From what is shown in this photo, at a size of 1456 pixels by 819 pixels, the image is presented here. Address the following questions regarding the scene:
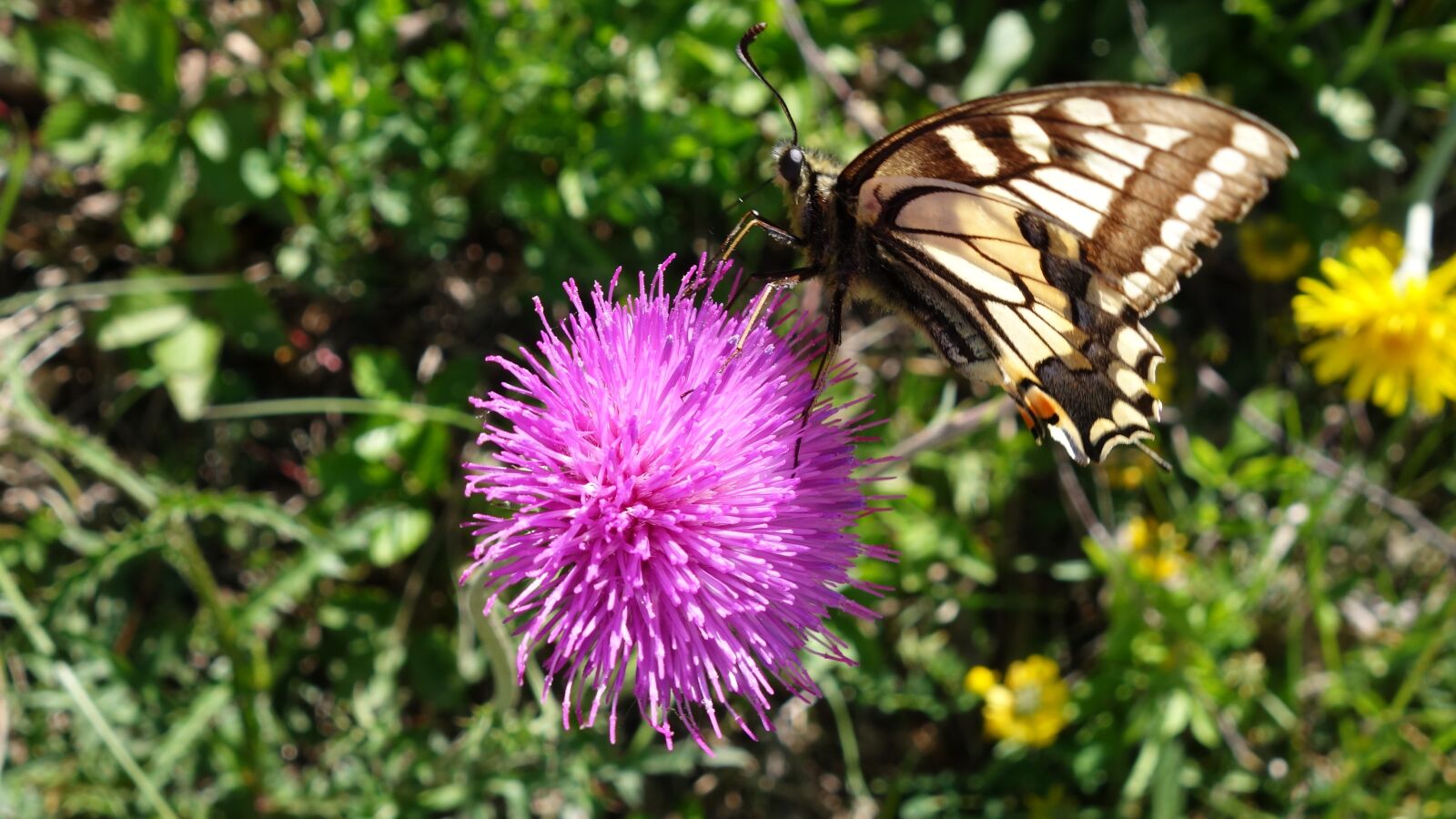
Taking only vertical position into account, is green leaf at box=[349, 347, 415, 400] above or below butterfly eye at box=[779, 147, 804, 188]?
below

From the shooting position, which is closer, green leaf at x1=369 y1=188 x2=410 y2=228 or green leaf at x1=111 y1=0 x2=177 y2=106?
green leaf at x1=369 y1=188 x2=410 y2=228

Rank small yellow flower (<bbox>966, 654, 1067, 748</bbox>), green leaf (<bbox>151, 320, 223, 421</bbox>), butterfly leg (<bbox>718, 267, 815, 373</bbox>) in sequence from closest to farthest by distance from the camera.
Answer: butterfly leg (<bbox>718, 267, 815, 373</bbox>) < green leaf (<bbox>151, 320, 223, 421</bbox>) < small yellow flower (<bbox>966, 654, 1067, 748</bbox>)

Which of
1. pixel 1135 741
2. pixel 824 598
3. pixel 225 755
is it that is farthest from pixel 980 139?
pixel 225 755

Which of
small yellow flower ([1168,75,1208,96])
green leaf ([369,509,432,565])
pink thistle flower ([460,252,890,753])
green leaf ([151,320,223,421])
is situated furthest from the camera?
small yellow flower ([1168,75,1208,96])

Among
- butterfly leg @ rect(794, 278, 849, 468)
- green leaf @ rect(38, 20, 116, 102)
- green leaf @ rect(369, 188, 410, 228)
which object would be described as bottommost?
butterfly leg @ rect(794, 278, 849, 468)

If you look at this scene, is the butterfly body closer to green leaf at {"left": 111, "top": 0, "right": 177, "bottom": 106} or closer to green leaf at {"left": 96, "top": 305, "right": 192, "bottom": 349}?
green leaf at {"left": 111, "top": 0, "right": 177, "bottom": 106}

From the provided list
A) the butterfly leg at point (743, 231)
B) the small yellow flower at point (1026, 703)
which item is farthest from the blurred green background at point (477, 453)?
the butterfly leg at point (743, 231)

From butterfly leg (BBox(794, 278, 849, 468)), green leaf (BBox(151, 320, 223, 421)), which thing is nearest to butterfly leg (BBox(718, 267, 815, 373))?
butterfly leg (BBox(794, 278, 849, 468))

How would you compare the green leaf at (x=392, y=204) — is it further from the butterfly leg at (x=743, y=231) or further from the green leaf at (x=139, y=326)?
the butterfly leg at (x=743, y=231)
